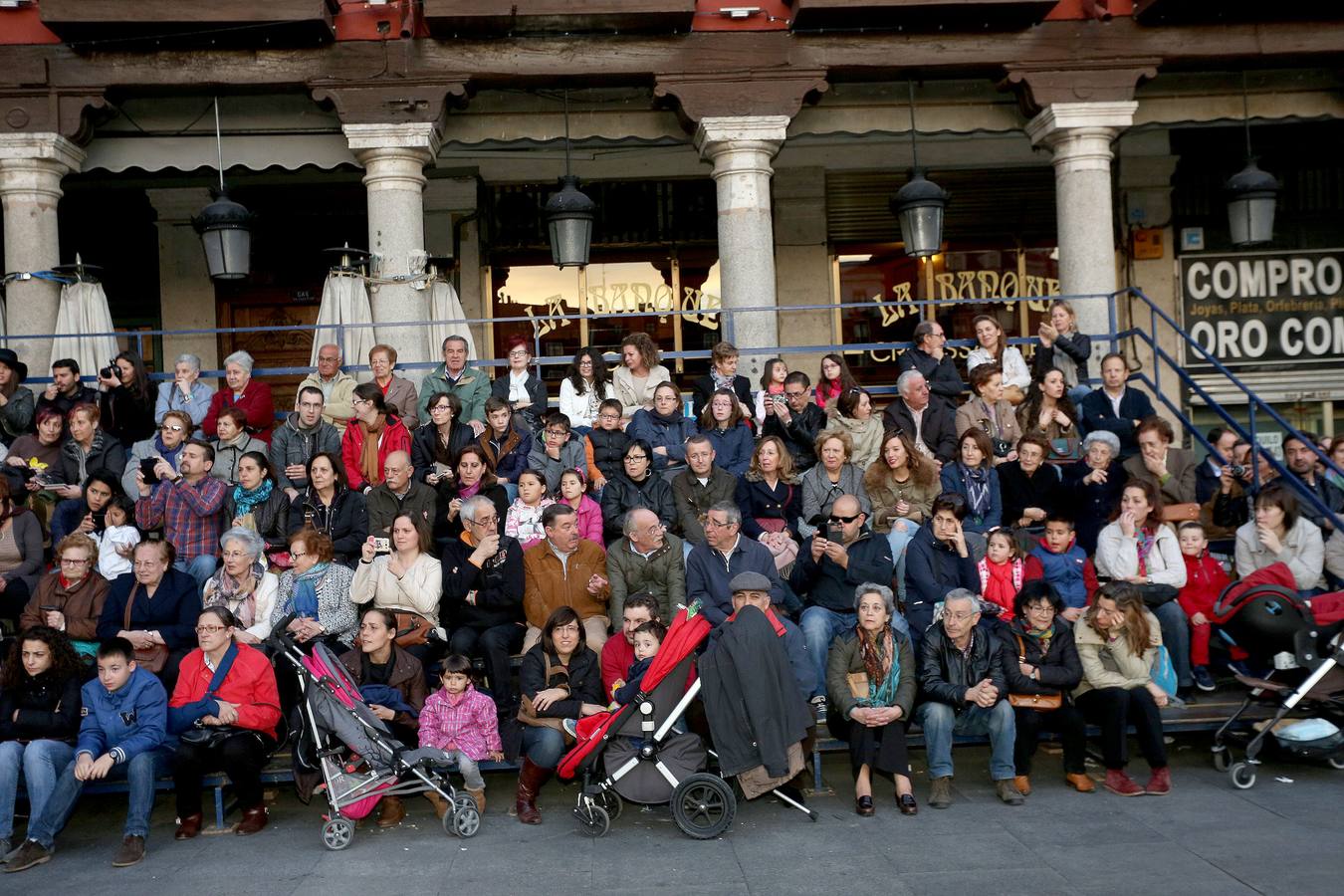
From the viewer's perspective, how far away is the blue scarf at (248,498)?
380 inches

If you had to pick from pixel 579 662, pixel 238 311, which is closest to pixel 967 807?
pixel 579 662

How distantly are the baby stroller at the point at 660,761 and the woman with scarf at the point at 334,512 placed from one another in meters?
2.71

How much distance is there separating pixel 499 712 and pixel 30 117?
7834mm

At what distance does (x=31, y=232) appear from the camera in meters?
12.2

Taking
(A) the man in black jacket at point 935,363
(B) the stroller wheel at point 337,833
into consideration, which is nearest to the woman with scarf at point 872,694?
(B) the stroller wheel at point 337,833

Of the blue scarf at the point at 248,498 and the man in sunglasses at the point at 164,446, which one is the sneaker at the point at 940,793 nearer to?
the blue scarf at the point at 248,498

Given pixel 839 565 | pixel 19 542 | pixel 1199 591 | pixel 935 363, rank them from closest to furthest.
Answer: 1. pixel 839 565
2. pixel 1199 591
3. pixel 19 542
4. pixel 935 363

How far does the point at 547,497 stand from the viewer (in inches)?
380

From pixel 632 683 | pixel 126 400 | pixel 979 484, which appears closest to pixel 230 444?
pixel 126 400

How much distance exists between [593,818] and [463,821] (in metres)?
0.75

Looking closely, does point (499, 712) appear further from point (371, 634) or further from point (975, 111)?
point (975, 111)

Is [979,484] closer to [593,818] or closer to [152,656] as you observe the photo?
[593,818]

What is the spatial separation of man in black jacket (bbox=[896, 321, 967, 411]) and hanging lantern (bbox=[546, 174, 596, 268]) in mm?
3266

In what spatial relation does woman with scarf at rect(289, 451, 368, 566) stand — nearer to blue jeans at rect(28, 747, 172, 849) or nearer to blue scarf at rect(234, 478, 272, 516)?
blue scarf at rect(234, 478, 272, 516)
